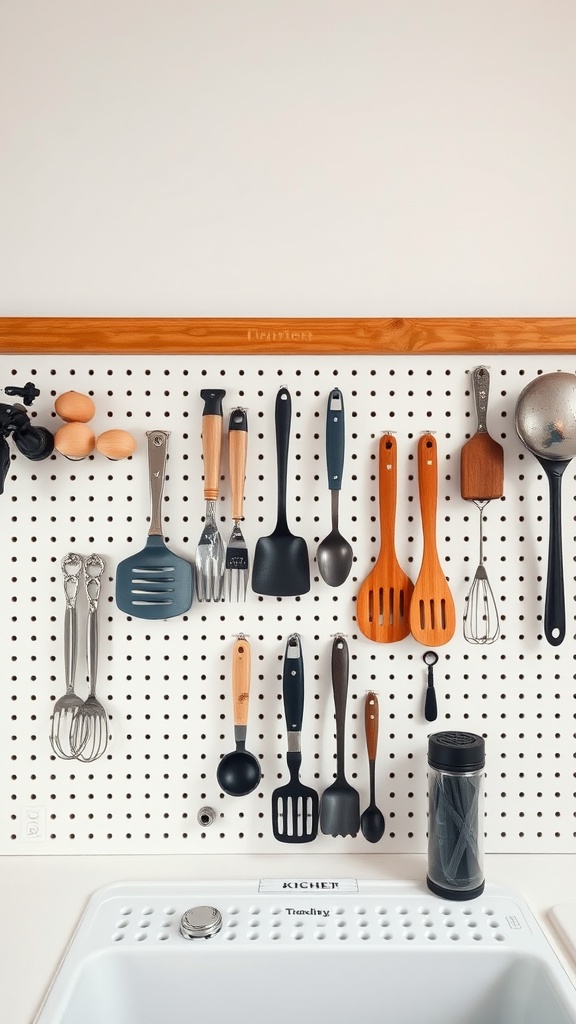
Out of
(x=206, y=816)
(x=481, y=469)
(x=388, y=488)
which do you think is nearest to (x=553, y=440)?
(x=481, y=469)

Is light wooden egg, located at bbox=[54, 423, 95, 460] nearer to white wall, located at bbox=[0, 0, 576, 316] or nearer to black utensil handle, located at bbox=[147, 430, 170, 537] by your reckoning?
black utensil handle, located at bbox=[147, 430, 170, 537]

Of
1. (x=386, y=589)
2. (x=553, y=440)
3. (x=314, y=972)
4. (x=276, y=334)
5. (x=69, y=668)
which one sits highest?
(x=276, y=334)

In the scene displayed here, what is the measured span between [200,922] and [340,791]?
0.28 m

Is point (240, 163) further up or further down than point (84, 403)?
further up

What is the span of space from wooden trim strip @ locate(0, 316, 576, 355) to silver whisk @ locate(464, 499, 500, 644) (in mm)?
265

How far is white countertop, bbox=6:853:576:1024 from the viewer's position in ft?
3.20

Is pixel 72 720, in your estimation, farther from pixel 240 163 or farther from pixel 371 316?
pixel 240 163

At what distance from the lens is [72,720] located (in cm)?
112

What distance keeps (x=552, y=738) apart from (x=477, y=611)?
24 cm

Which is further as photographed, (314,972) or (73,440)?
(73,440)

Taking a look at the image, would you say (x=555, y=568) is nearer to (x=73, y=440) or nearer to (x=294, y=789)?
(x=294, y=789)

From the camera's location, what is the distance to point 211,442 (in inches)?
42.7

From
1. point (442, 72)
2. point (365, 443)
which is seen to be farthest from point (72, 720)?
point (442, 72)

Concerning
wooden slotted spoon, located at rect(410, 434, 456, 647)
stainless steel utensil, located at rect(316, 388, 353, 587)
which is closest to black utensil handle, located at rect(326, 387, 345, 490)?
stainless steel utensil, located at rect(316, 388, 353, 587)
